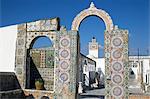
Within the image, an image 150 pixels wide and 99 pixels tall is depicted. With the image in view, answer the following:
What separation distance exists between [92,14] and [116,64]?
2098 mm

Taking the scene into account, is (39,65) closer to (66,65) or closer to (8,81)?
(8,81)

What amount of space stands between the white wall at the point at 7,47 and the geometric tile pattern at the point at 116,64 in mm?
4213

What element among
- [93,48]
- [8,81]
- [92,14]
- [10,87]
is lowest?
[10,87]

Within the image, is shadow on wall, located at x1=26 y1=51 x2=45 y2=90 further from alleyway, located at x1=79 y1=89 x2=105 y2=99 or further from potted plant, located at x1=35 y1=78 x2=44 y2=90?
alleyway, located at x1=79 y1=89 x2=105 y2=99

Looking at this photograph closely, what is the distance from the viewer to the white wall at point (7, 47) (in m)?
10.6

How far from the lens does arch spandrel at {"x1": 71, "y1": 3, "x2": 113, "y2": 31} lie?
9.12 metres

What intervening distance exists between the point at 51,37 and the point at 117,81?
3.27m

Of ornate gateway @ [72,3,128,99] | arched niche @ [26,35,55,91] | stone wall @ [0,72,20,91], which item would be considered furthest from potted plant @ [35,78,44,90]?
ornate gateway @ [72,3,128,99]

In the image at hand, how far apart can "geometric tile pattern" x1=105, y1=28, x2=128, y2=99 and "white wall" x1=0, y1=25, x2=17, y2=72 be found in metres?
4.21

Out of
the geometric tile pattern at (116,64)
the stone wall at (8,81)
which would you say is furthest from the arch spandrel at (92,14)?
the stone wall at (8,81)

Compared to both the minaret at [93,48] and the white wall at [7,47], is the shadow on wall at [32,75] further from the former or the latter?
the minaret at [93,48]

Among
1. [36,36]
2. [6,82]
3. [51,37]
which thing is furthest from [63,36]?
[6,82]

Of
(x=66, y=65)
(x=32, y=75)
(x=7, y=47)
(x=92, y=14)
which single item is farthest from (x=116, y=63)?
(x=7, y=47)

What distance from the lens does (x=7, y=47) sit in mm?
10773
